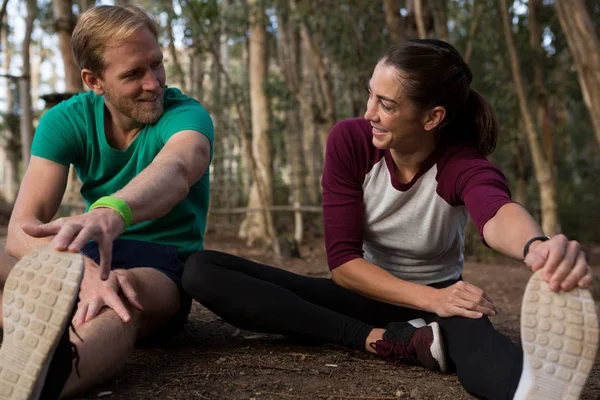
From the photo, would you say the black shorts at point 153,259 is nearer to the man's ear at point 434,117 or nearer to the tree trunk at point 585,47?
the man's ear at point 434,117

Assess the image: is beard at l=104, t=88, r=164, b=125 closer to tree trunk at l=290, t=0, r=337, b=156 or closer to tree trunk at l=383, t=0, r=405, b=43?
tree trunk at l=383, t=0, r=405, b=43

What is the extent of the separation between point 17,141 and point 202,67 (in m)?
4.83

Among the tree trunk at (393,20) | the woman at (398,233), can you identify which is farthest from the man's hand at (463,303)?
the tree trunk at (393,20)

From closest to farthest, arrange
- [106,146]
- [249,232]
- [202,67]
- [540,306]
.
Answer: [540,306], [106,146], [249,232], [202,67]

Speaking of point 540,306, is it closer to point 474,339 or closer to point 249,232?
point 474,339

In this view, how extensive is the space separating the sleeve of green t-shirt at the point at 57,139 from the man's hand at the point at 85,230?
0.80m

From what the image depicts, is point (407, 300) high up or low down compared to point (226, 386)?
up

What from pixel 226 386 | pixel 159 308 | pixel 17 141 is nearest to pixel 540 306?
pixel 226 386

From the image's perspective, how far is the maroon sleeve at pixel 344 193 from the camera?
2398mm

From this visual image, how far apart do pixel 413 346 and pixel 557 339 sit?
2.33ft

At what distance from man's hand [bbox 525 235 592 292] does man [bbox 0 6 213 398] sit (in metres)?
0.99

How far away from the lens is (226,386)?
77.4 inches

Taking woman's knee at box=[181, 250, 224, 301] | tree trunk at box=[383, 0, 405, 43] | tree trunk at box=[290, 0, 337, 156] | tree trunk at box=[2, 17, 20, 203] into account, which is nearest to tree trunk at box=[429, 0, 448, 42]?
tree trunk at box=[383, 0, 405, 43]

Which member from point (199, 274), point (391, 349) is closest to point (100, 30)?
point (199, 274)
